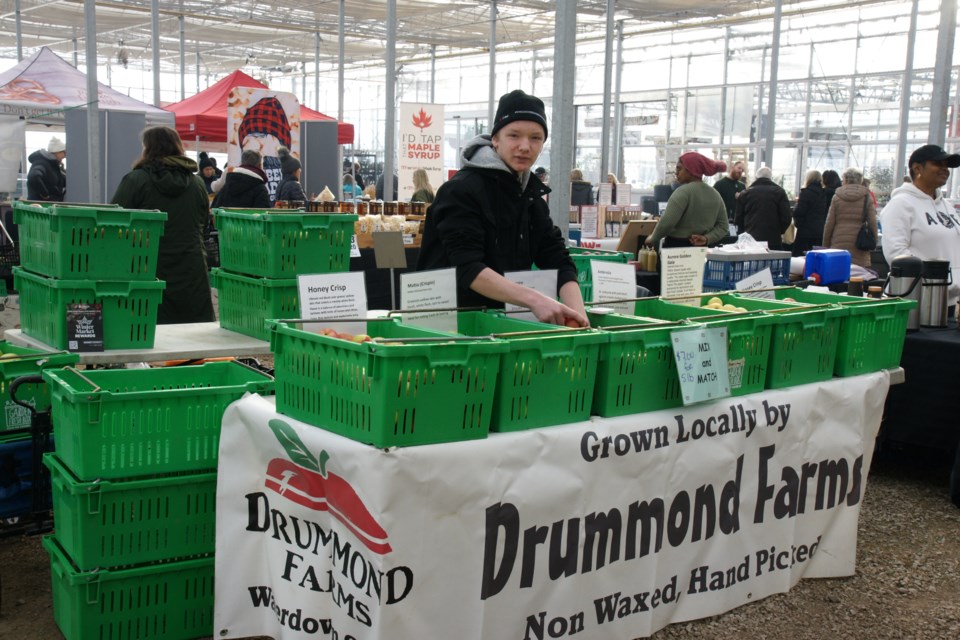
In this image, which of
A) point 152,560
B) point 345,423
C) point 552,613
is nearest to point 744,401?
point 552,613

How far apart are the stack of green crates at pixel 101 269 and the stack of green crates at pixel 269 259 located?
39 centimetres

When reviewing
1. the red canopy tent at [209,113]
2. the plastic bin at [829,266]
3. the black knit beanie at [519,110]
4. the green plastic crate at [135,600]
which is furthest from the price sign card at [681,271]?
the red canopy tent at [209,113]

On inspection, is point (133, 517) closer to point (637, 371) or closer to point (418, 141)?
point (637, 371)

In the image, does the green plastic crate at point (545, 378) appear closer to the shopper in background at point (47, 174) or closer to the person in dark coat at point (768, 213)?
the person in dark coat at point (768, 213)

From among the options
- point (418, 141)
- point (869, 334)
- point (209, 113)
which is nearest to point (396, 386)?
point (869, 334)

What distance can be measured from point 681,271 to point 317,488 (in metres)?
2.23

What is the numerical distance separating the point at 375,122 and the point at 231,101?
25.2 meters

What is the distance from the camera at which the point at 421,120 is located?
12.9m

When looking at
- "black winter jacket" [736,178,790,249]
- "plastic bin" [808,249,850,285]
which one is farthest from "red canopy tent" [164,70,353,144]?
"plastic bin" [808,249,850,285]

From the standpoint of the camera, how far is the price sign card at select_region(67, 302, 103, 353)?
11.1 ft

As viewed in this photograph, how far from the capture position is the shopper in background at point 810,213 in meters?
10.5

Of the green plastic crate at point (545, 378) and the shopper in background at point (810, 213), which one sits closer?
the green plastic crate at point (545, 378)

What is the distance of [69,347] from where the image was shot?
337 centimetres

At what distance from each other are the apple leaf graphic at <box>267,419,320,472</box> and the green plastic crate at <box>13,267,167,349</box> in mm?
1307
